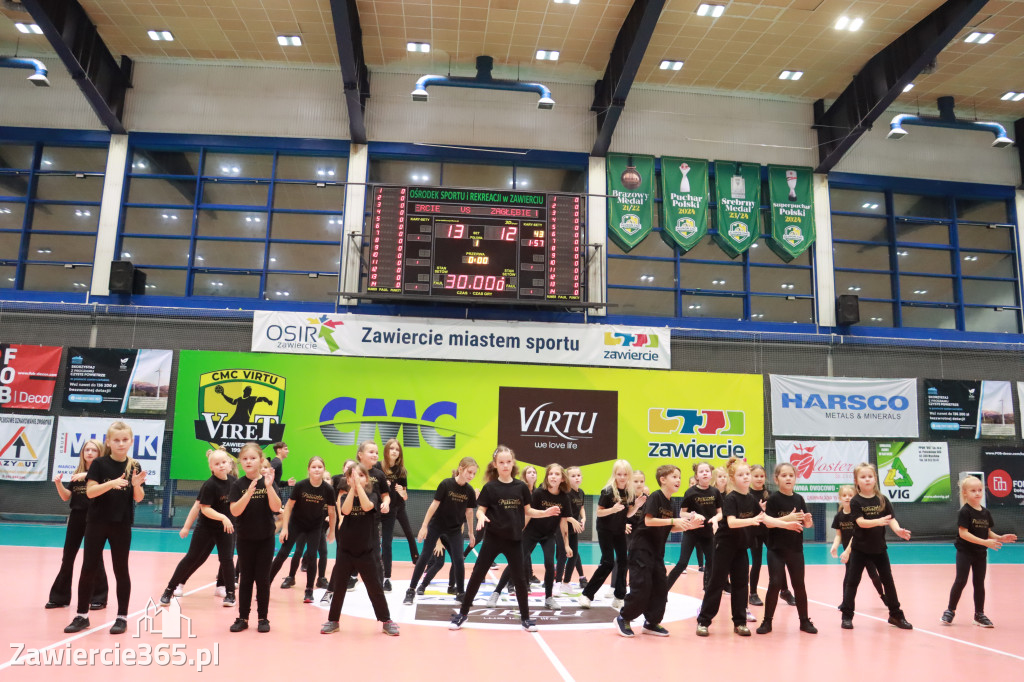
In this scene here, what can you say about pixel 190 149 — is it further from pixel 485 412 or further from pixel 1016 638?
pixel 1016 638

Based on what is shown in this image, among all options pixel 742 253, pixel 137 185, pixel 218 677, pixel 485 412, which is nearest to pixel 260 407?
pixel 485 412

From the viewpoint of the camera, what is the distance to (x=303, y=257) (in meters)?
16.4

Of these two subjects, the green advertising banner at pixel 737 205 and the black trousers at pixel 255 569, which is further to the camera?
the green advertising banner at pixel 737 205

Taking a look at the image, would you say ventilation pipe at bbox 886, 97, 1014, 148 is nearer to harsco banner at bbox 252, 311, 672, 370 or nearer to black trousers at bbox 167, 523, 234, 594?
harsco banner at bbox 252, 311, 672, 370

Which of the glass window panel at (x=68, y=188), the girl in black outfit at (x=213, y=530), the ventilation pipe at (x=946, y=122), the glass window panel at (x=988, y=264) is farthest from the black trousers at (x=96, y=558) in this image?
the glass window panel at (x=988, y=264)

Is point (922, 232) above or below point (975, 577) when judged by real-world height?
above

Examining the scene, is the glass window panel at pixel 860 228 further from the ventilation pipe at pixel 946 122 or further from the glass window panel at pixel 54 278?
the glass window panel at pixel 54 278

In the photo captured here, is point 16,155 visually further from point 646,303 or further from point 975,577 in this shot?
point 975,577

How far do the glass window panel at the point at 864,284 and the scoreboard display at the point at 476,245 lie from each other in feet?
26.1

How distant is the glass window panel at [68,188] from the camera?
16297mm

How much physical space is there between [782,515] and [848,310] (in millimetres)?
10883

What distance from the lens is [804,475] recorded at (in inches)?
597

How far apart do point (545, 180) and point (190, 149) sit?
30.1ft

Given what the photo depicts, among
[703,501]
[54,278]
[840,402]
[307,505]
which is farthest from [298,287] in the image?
[840,402]
